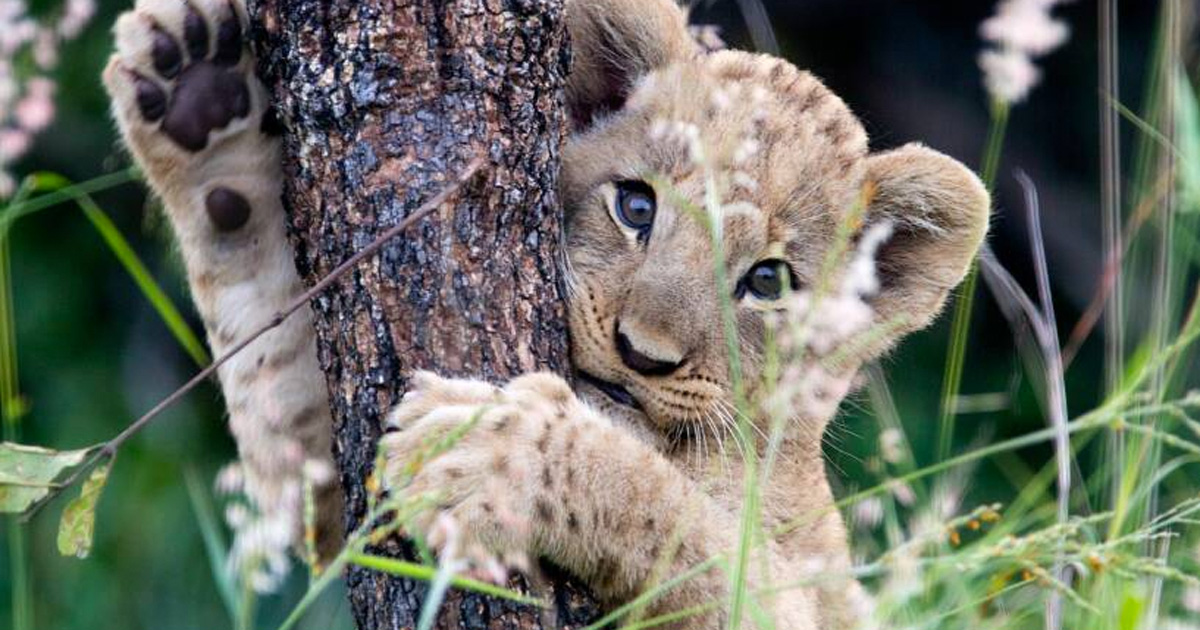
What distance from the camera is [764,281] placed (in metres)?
3.66

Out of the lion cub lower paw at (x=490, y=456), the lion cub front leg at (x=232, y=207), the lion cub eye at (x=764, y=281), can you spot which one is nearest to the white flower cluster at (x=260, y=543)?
the lion cub lower paw at (x=490, y=456)

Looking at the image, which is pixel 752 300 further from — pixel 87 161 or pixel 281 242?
pixel 87 161

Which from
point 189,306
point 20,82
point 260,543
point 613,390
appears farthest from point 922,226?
point 189,306

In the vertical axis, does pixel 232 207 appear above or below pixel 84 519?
above

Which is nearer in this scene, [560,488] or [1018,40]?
[560,488]

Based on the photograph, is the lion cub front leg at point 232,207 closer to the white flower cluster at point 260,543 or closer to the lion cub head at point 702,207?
the white flower cluster at point 260,543

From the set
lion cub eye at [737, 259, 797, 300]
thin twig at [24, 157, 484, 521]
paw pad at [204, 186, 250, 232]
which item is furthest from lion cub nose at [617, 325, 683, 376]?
paw pad at [204, 186, 250, 232]

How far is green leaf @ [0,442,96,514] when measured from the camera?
2.90m

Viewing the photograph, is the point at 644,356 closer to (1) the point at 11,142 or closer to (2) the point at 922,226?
(2) the point at 922,226

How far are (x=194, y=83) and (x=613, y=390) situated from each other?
973mm

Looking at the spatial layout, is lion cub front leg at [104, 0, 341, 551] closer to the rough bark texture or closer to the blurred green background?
the rough bark texture

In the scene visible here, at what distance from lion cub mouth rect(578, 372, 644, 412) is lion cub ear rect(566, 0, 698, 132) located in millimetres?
672

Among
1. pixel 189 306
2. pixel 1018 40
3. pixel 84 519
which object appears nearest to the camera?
pixel 84 519

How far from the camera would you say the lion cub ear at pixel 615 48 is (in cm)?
377
